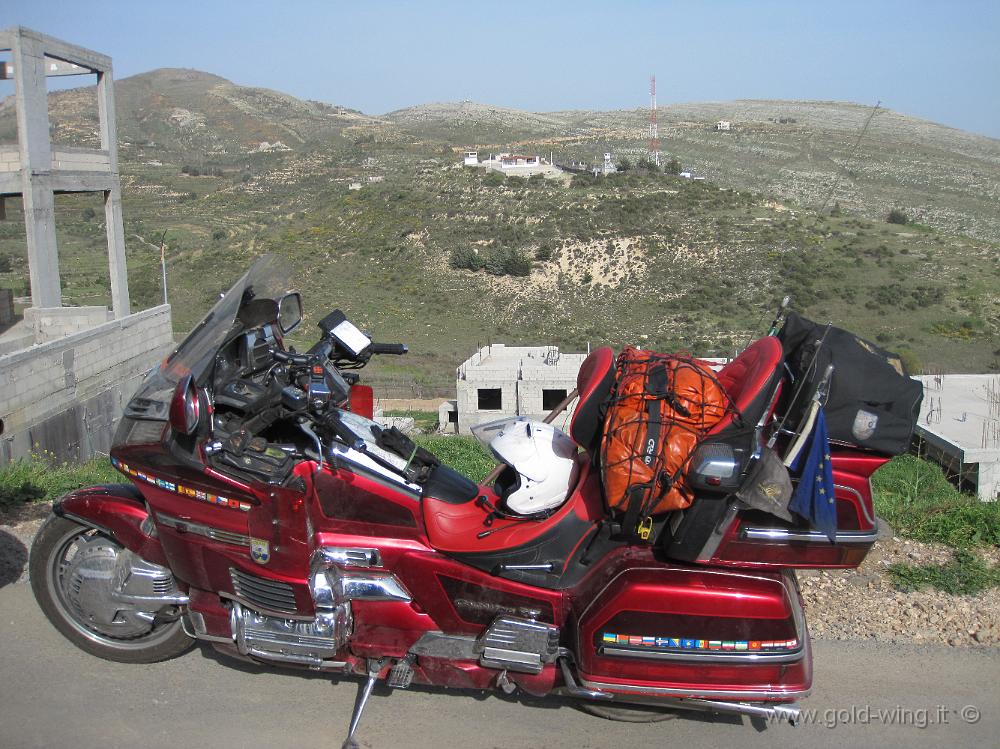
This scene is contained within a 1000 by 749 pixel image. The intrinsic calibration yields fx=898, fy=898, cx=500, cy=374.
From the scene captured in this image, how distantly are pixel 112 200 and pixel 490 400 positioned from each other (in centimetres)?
1126

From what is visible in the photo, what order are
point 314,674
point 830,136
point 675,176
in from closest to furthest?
point 314,674 → point 830,136 → point 675,176

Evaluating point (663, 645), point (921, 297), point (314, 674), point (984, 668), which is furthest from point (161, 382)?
point (921, 297)

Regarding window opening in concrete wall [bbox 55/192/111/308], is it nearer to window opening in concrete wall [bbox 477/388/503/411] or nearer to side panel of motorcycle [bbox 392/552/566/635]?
window opening in concrete wall [bbox 477/388/503/411]

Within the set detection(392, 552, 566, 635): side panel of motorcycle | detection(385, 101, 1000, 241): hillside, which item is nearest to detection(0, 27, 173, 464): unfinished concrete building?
detection(392, 552, 566, 635): side panel of motorcycle

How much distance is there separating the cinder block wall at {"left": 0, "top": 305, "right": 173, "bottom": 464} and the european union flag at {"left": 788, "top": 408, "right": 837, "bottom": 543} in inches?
439

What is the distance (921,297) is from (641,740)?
42310 mm

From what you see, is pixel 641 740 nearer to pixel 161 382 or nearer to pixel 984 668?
pixel 984 668

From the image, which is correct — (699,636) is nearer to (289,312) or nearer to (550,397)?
(289,312)

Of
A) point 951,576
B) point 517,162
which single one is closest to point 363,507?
point 951,576

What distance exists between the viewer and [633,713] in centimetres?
347

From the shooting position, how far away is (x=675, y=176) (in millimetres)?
62312

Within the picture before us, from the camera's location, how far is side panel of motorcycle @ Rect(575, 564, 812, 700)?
3.17 meters

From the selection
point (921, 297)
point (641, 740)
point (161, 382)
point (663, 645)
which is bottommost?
point (921, 297)

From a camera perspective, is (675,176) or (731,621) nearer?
(731,621)
